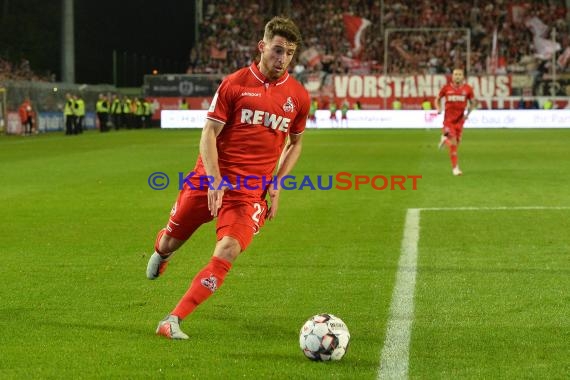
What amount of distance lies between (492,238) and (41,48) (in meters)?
63.8

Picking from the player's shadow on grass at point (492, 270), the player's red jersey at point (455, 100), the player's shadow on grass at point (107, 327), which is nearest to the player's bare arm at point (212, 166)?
the player's shadow on grass at point (107, 327)

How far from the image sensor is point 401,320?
7.29m

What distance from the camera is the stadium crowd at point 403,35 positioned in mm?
60406

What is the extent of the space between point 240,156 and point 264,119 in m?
0.28

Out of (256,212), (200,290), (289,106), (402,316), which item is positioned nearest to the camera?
(200,290)

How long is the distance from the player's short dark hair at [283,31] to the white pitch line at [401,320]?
6.31 feet

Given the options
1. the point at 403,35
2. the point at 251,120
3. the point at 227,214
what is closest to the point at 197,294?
the point at 227,214

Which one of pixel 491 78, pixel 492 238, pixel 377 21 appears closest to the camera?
pixel 492 238

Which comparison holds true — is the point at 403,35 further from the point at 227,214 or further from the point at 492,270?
the point at 227,214

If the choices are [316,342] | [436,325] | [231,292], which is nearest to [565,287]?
[436,325]

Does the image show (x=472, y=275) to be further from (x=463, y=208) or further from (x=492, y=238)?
(x=463, y=208)

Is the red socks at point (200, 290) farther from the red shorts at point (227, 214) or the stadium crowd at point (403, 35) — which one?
the stadium crowd at point (403, 35)

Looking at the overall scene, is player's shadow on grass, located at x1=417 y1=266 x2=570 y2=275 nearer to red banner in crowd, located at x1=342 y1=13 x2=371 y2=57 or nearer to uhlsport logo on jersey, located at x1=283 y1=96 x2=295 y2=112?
uhlsport logo on jersey, located at x1=283 y1=96 x2=295 y2=112

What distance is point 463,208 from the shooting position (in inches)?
596
